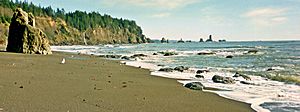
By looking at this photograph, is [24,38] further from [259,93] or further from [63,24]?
[63,24]

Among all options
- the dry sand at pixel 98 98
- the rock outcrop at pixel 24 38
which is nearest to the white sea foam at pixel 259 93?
the dry sand at pixel 98 98

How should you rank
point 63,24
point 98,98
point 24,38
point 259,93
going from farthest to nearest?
1. point 63,24
2. point 24,38
3. point 259,93
4. point 98,98

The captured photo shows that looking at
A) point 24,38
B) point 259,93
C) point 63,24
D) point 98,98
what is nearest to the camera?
point 98,98

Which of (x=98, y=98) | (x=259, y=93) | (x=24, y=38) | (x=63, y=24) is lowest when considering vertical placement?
(x=259, y=93)

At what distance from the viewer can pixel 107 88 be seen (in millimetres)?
13086

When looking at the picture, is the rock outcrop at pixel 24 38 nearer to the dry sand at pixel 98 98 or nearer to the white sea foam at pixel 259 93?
the dry sand at pixel 98 98

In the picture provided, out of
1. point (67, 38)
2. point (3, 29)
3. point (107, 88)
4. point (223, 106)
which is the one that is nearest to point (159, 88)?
point (107, 88)

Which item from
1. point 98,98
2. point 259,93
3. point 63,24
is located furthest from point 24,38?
point 63,24

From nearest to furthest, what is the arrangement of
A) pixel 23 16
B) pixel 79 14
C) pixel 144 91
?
pixel 144 91
pixel 23 16
pixel 79 14

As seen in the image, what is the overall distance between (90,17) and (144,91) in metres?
188

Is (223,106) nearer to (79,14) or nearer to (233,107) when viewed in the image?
(233,107)

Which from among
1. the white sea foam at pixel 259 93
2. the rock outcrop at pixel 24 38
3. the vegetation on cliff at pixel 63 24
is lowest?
the white sea foam at pixel 259 93

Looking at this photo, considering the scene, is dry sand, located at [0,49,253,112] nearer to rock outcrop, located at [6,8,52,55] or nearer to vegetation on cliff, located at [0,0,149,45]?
rock outcrop, located at [6,8,52,55]

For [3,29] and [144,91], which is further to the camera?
[3,29]
